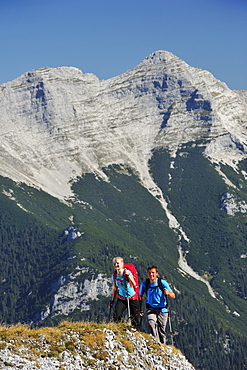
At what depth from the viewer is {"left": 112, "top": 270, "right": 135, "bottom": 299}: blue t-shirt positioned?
39.5 metres

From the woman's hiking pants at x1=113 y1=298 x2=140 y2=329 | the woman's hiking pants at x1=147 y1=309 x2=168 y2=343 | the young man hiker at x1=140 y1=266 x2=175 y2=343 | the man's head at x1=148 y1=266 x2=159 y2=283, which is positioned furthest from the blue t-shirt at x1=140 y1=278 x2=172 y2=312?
the woman's hiking pants at x1=113 y1=298 x2=140 y2=329

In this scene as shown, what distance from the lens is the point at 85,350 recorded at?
35438 mm

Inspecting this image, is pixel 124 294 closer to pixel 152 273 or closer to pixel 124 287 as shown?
pixel 124 287

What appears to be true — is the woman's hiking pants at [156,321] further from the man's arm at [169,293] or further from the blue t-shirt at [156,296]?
the man's arm at [169,293]

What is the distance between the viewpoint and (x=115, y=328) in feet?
126

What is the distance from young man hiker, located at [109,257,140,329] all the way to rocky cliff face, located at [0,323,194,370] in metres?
1.08

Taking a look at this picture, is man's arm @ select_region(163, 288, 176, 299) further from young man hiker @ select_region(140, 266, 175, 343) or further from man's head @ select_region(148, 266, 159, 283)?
man's head @ select_region(148, 266, 159, 283)

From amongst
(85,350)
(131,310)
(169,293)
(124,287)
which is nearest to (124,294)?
(124,287)

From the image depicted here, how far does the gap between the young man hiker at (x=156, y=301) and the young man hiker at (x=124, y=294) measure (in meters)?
0.81

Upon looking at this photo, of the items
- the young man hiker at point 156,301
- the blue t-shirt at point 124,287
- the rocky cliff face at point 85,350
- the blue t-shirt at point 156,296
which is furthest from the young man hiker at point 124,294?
the rocky cliff face at point 85,350

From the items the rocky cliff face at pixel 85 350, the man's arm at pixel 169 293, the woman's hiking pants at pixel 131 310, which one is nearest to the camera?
the rocky cliff face at pixel 85 350

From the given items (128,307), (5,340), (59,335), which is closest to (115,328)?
(128,307)

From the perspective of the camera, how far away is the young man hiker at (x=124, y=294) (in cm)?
3944

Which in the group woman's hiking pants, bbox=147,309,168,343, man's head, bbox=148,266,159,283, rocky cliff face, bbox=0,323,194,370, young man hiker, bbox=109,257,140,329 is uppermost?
man's head, bbox=148,266,159,283
